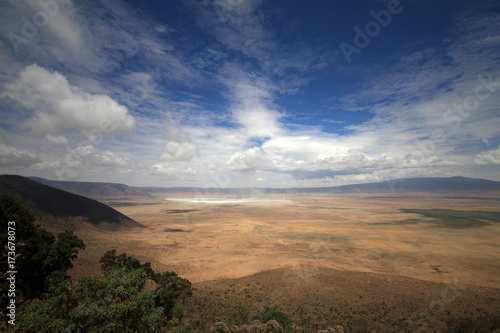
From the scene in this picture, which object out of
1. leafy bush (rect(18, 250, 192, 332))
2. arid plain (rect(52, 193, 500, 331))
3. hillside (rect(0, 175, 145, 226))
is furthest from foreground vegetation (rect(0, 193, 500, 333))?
hillside (rect(0, 175, 145, 226))

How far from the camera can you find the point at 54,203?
58.4 m

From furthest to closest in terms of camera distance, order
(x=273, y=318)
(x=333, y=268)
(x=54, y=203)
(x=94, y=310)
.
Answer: (x=54, y=203)
(x=333, y=268)
(x=273, y=318)
(x=94, y=310)

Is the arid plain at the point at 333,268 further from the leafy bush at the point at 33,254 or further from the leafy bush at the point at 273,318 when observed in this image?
the leafy bush at the point at 33,254

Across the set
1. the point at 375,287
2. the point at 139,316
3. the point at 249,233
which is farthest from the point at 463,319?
the point at 249,233

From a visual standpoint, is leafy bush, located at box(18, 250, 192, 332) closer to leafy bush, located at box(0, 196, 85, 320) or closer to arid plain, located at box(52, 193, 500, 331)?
leafy bush, located at box(0, 196, 85, 320)

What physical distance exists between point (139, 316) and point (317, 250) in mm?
38245

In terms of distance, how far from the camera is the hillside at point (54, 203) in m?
54.5

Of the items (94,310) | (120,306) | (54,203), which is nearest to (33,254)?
(94,310)

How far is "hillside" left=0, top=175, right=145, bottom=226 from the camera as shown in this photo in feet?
179

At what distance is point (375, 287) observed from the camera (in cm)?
2473

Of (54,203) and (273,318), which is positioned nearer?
(273,318)

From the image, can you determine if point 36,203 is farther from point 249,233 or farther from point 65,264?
point 249,233

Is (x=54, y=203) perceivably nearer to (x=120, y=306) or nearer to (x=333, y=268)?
(x=120, y=306)

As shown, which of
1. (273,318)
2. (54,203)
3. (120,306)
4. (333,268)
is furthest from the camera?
(54,203)
